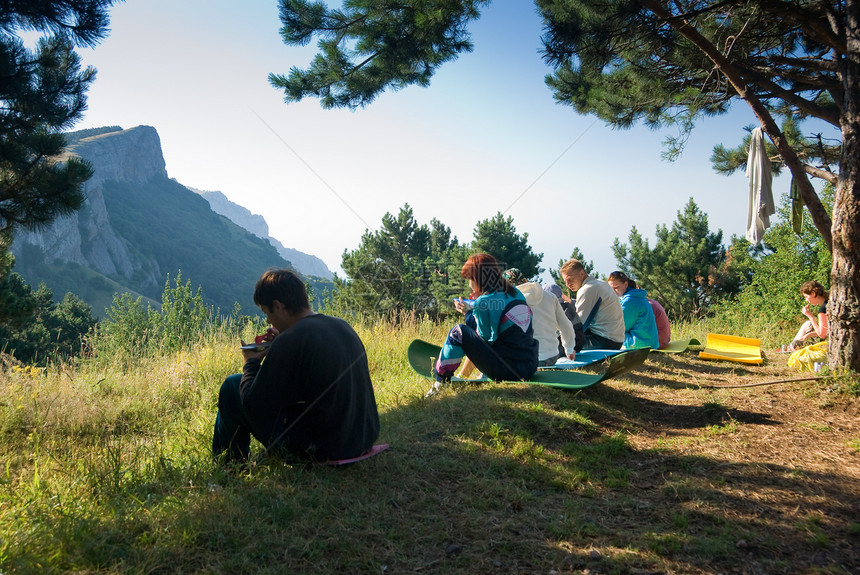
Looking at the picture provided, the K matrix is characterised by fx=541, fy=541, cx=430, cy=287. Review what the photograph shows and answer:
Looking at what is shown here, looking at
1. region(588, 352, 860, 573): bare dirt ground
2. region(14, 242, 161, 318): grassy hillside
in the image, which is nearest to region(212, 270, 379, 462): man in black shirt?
region(588, 352, 860, 573): bare dirt ground

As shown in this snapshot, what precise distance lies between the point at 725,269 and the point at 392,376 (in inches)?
686

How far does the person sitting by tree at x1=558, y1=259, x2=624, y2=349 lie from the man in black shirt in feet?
13.3

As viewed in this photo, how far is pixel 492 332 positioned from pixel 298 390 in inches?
92.5

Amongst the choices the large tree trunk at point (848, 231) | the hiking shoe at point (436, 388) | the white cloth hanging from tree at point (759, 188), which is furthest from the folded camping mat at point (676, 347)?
the hiking shoe at point (436, 388)

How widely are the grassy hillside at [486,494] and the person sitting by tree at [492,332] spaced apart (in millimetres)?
231

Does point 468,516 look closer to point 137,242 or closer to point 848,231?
point 848,231

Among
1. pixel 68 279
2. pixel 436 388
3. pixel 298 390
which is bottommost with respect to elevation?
pixel 68 279

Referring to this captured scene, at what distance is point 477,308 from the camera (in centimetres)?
480

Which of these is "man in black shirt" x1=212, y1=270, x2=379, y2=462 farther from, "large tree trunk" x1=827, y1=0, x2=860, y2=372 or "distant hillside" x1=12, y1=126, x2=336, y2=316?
"distant hillside" x1=12, y1=126, x2=336, y2=316

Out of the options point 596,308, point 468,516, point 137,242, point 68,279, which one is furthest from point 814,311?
point 137,242

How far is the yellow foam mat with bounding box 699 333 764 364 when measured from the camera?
23.2 ft

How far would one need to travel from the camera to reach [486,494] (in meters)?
2.96

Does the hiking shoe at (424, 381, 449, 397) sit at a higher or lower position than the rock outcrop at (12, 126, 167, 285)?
lower

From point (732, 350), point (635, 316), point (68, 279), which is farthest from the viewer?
point (68, 279)
